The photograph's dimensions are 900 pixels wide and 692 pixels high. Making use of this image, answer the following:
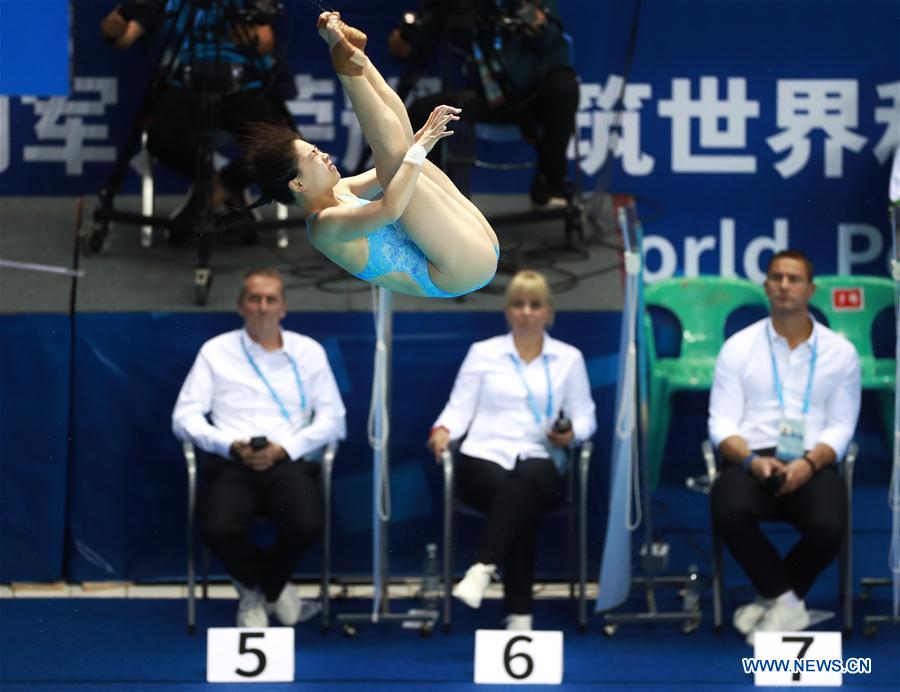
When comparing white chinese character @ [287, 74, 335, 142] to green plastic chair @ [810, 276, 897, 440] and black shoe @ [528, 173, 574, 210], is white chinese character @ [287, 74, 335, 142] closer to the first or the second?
black shoe @ [528, 173, 574, 210]

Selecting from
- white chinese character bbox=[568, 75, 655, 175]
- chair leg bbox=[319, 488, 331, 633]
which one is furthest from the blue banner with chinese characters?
chair leg bbox=[319, 488, 331, 633]

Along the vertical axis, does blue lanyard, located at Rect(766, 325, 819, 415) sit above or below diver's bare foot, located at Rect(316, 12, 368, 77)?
below

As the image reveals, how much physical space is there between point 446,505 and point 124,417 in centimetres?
146

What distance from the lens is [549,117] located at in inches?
290

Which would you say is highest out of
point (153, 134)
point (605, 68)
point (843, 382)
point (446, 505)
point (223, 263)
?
point (605, 68)

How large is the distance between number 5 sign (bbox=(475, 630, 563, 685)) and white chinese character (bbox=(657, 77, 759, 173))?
283 centimetres

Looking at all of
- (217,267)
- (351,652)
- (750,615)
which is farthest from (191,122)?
(750,615)

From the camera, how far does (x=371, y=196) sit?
4.73 meters

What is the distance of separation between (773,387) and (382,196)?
2.97 metres

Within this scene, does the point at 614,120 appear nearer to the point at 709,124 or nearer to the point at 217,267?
the point at 709,124

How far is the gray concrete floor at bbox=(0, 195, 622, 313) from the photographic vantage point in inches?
283

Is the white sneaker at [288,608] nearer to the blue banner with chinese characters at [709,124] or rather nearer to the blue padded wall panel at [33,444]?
the blue padded wall panel at [33,444]

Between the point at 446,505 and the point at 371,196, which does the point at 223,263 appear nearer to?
the point at 446,505

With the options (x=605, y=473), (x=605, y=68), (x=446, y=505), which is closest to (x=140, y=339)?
(x=446, y=505)
